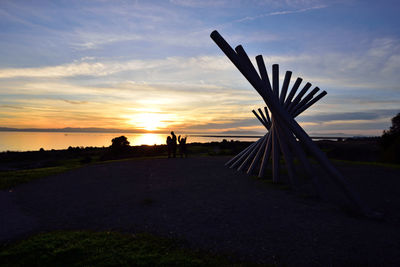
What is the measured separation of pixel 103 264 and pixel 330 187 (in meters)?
8.90

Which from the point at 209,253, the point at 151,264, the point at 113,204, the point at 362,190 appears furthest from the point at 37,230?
the point at 362,190

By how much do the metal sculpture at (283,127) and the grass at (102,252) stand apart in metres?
4.35

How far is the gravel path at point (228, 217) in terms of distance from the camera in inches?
173

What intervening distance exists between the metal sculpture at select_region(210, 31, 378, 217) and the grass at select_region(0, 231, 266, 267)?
4.35 meters

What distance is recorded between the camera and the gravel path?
173 inches

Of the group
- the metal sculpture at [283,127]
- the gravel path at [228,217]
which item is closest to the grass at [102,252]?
the gravel path at [228,217]

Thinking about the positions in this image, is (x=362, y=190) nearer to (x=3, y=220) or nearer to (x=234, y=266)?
(x=234, y=266)

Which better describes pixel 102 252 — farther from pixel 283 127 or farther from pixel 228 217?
pixel 283 127

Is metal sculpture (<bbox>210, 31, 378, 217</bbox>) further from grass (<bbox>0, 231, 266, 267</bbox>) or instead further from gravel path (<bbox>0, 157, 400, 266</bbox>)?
grass (<bbox>0, 231, 266, 267</bbox>)

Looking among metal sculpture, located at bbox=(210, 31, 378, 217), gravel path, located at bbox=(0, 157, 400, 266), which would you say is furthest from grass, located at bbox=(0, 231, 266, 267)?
metal sculpture, located at bbox=(210, 31, 378, 217)

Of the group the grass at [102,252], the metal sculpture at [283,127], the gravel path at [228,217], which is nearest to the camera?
the grass at [102,252]

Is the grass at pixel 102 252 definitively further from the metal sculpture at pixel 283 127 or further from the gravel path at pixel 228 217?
the metal sculpture at pixel 283 127

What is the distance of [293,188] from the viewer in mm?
9148

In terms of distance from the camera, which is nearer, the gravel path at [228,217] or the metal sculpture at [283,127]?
the gravel path at [228,217]
